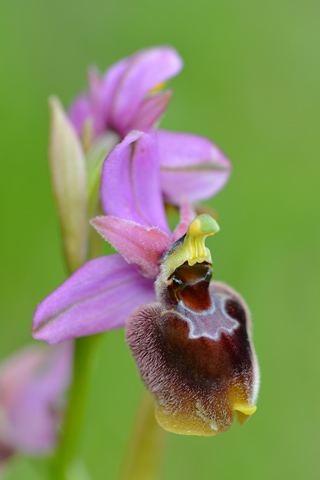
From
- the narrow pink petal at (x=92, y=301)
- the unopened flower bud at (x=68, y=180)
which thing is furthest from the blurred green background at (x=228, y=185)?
the narrow pink petal at (x=92, y=301)

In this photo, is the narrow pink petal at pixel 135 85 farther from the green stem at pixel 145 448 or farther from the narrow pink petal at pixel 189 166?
the green stem at pixel 145 448

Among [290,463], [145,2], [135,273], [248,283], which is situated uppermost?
[135,273]

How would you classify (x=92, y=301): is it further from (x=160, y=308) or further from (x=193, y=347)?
(x=193, y=347)

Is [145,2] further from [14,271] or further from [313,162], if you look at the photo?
[14,271]

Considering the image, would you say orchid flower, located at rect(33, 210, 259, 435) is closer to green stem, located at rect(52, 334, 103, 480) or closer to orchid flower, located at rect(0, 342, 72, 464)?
green stem, located at rect(52, 334, 103, 480)

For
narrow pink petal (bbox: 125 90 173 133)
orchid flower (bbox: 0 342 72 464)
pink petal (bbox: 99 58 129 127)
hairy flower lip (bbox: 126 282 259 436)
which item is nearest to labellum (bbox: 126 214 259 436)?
hairy flower lip (bbox: 126 282 259 436)

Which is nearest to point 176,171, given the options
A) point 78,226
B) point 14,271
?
point 78,226
